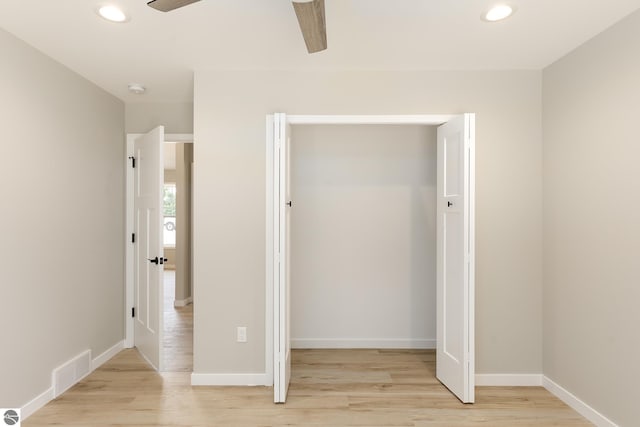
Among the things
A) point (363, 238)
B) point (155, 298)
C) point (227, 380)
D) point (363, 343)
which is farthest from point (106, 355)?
point (363, 238)

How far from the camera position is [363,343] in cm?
391

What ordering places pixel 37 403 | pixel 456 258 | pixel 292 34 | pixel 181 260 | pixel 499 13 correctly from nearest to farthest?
pixel 499 13 < pixel 292 34 < pixel 37 403 < pixel 456 258 < pixel 181 260

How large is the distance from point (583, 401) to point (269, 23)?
3079 millimetres

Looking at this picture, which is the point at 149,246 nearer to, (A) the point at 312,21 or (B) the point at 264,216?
(B) the point at 264,216

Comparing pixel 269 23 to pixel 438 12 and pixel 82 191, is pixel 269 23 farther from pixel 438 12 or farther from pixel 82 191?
pixel 82 191

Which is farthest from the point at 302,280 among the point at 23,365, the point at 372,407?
the point at 23,365

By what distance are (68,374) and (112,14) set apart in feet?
8.25

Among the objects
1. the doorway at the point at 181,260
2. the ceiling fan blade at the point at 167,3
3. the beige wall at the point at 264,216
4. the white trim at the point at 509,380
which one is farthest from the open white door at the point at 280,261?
the doorway at the point at 181,260

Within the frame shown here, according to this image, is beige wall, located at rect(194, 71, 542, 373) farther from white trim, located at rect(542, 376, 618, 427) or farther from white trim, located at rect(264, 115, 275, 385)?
white trim, located at rect(542, 376, 618, 427)

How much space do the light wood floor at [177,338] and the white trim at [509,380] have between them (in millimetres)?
2336

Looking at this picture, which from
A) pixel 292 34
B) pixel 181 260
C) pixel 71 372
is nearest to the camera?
pixel 292 34

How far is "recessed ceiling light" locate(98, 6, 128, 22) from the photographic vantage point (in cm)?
213

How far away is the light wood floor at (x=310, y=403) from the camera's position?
2525 millimetres

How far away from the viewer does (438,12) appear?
217 centimetres
